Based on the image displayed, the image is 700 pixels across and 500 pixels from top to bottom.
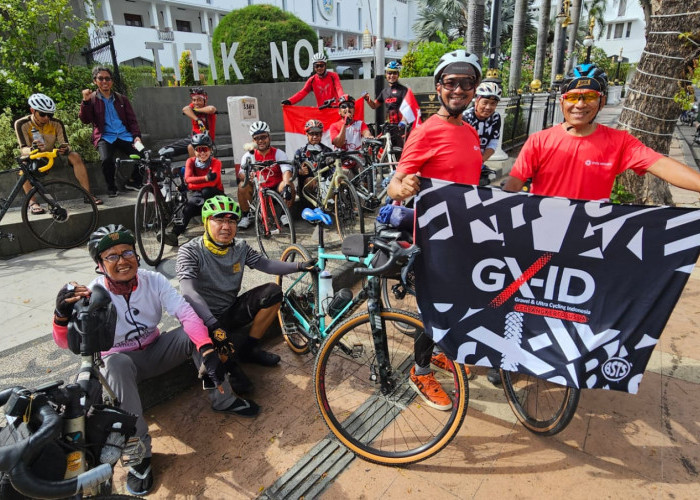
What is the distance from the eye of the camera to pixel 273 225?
584cm

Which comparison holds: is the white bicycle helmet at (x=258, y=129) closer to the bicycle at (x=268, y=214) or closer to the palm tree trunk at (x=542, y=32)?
the bicycle at (x=268, y=214)

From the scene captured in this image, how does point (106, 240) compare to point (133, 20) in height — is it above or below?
below

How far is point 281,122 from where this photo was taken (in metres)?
12.8

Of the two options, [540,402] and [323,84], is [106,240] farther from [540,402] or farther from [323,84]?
[323,84]

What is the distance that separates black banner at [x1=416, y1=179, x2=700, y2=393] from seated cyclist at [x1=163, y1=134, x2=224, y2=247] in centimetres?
381

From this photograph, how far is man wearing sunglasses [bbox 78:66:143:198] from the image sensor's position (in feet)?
20.5

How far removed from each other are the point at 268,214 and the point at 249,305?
2376mm

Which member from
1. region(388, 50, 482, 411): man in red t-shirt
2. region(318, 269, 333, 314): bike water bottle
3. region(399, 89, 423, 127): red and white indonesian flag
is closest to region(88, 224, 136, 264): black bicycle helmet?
region(318, 269, 333, 314): bike water bottle

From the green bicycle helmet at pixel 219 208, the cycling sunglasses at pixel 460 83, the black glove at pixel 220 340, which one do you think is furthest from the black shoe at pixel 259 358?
the cycling sunglasses at pixel 460 83

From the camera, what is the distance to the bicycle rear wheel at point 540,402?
2.69 meters

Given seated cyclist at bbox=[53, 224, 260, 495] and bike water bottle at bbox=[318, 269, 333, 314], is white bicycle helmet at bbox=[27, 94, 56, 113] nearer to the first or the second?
seated cyclist at bbox=[53, 224, 260, 495]

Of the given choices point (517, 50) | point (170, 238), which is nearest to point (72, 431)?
point (170, 238)

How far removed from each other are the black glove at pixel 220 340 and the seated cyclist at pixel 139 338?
0.27 feet

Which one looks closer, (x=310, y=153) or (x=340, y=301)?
(x=340, y=301)
